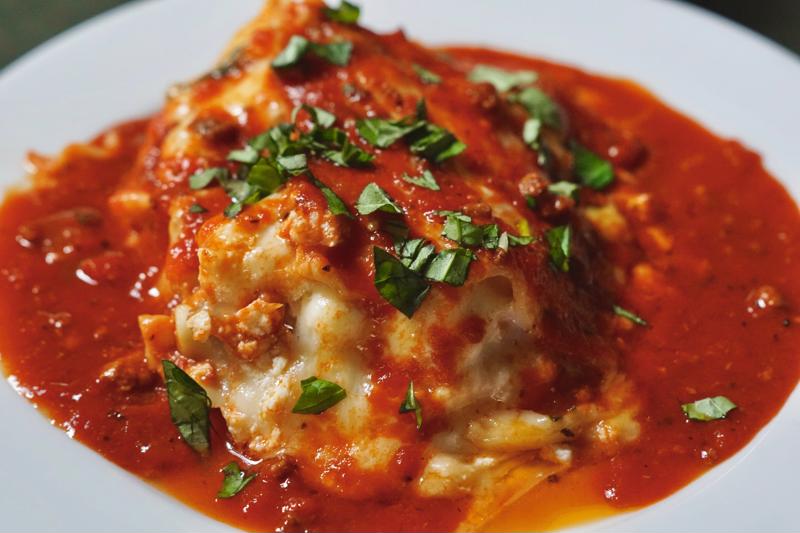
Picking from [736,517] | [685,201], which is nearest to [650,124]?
[685,201]

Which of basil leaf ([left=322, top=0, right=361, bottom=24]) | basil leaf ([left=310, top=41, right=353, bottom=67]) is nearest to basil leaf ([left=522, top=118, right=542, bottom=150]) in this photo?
basil leaf ([left=310, top=41, right=353, bottom=67])

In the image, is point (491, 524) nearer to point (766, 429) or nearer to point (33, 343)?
point (766, 429)

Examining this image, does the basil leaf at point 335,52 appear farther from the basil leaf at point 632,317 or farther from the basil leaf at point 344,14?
the basil leaf at point 632,317

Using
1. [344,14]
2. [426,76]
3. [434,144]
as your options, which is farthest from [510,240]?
[344,14]

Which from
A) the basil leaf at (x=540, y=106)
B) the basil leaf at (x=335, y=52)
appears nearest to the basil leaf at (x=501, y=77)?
the basil leaf at (x=540, y=106)

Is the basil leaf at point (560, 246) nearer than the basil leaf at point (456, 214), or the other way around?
the basil leaf at point (456, 214)

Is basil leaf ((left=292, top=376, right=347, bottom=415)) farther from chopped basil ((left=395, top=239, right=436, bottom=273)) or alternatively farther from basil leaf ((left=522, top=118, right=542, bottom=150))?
basil leaf ((left=522, top=118, right=542, bottom=150))

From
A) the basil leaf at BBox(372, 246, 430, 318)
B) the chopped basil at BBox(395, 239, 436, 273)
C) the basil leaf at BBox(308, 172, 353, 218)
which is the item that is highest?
the basil leaf at BBox(308, 172, 353, 218)
